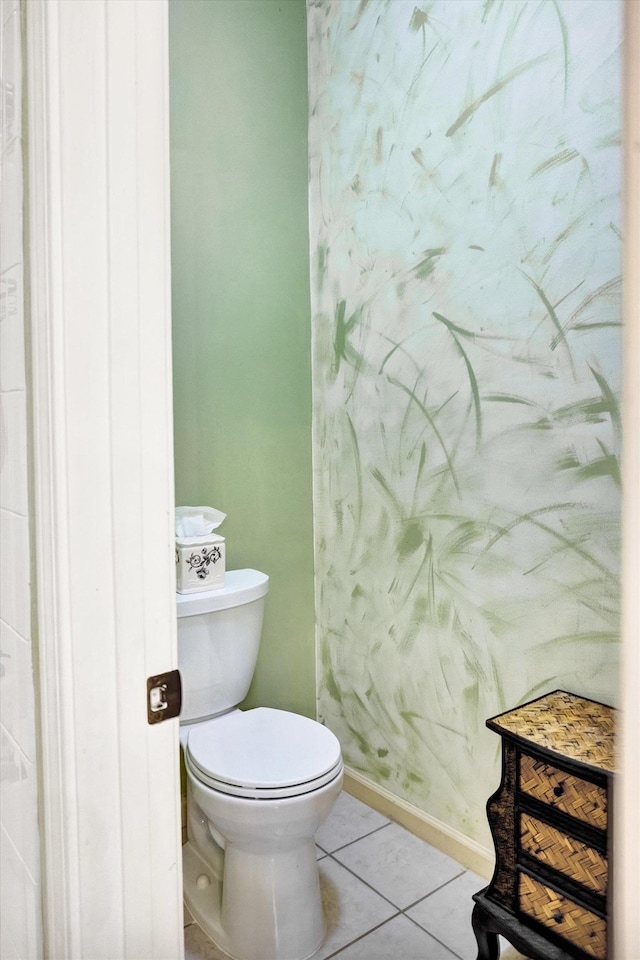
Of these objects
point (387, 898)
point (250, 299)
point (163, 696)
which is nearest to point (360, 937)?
point (387, 898)

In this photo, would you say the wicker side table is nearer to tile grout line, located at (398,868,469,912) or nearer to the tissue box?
tile grout line, located at (398,868,469,912)

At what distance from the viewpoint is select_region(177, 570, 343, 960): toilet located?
1.44 m

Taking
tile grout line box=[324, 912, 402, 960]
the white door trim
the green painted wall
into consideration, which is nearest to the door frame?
the white door trim

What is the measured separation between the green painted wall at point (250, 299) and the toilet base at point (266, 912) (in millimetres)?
611

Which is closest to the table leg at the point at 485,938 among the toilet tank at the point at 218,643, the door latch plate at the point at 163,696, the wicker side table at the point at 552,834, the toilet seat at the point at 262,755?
the wicker side table at the point at 552,834

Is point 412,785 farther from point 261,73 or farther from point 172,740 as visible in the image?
point 261,73

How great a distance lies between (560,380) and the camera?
Answer: 150 centimetres

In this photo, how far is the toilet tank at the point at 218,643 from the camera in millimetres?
1736

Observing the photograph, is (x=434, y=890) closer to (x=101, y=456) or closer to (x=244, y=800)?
(x=244, y=800)

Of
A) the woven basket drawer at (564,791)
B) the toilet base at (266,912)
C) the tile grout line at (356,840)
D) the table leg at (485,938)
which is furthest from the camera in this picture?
the tile grout line at (356,840)

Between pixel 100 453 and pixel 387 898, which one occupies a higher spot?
pixel 100 453

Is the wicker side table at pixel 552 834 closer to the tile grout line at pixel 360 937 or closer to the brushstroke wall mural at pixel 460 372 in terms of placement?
the brushstroke wall mural at pixel 460 372

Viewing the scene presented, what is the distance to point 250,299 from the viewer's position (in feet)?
6.80

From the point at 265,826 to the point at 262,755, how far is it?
0.16m
